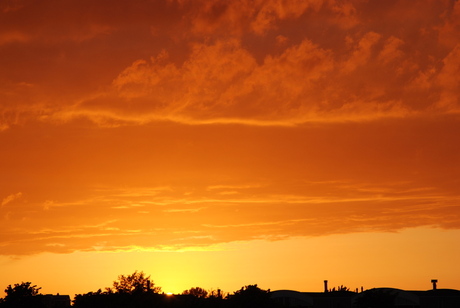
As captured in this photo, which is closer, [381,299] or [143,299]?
[143,299]

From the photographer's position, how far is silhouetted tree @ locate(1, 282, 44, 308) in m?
124

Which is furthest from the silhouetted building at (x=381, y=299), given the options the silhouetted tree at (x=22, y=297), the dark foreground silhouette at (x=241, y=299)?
the silhouetted tree at (x=22, y=297)

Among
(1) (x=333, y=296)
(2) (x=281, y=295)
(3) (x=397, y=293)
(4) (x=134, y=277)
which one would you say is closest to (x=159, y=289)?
(4) (x=134, y=277)

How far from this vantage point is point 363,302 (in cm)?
12912

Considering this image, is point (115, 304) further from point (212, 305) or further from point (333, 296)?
point (333, 296)

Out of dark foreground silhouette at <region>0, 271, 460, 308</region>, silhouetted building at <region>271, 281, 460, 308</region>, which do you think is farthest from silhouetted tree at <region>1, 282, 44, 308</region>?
silhouetted building at <region>271, 281, 460, 308</region>

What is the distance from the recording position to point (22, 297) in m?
124

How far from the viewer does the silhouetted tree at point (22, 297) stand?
12356cm

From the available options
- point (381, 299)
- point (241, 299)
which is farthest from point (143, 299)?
point (381, 299)

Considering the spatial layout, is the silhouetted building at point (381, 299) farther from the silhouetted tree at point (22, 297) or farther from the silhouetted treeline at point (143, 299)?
the silhouetted tree at point (22, 297)

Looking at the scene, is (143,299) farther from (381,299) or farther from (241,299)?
(381,299)

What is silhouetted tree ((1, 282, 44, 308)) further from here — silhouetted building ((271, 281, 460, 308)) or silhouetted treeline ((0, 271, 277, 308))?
silhouetted building ((271, 281, 460, 308))

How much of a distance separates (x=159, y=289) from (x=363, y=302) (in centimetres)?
4416

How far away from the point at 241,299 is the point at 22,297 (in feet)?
115
